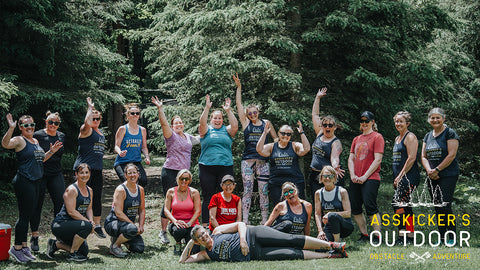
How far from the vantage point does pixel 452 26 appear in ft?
30.3

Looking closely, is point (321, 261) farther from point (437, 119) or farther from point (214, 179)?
point (437, 119)

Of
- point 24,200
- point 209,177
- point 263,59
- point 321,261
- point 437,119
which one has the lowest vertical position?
point 321,261

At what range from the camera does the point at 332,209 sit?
6055 millimetres

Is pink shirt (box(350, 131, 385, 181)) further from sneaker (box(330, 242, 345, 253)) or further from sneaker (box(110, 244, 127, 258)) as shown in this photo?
sneaker (box(110, 244, 127, 258))

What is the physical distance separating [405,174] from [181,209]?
3.20 m

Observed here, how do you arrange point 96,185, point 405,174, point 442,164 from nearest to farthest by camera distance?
1. point 442,164
2. point 405,174
3. point 96,185

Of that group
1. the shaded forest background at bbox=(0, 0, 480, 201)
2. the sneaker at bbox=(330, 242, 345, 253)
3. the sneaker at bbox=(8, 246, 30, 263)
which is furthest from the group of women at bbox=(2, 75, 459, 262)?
the shaded forest background at bbox=(0, 0, 480, 201)

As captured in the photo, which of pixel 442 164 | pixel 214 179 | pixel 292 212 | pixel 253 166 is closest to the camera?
pixel 442 164

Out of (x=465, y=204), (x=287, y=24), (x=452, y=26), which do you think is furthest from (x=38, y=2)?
(x=465, y=204)

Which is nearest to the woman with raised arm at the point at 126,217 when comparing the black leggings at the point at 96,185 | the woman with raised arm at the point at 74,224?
the woman with raised arm at the point at 74,224

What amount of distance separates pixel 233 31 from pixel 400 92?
11.9 feet

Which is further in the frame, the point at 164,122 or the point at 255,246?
the point at 164,122

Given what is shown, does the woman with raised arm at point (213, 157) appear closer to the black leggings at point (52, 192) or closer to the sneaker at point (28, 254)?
the black leggings at point (52, 192)

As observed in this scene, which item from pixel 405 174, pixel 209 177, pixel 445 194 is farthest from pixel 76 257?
pixel 445 194
